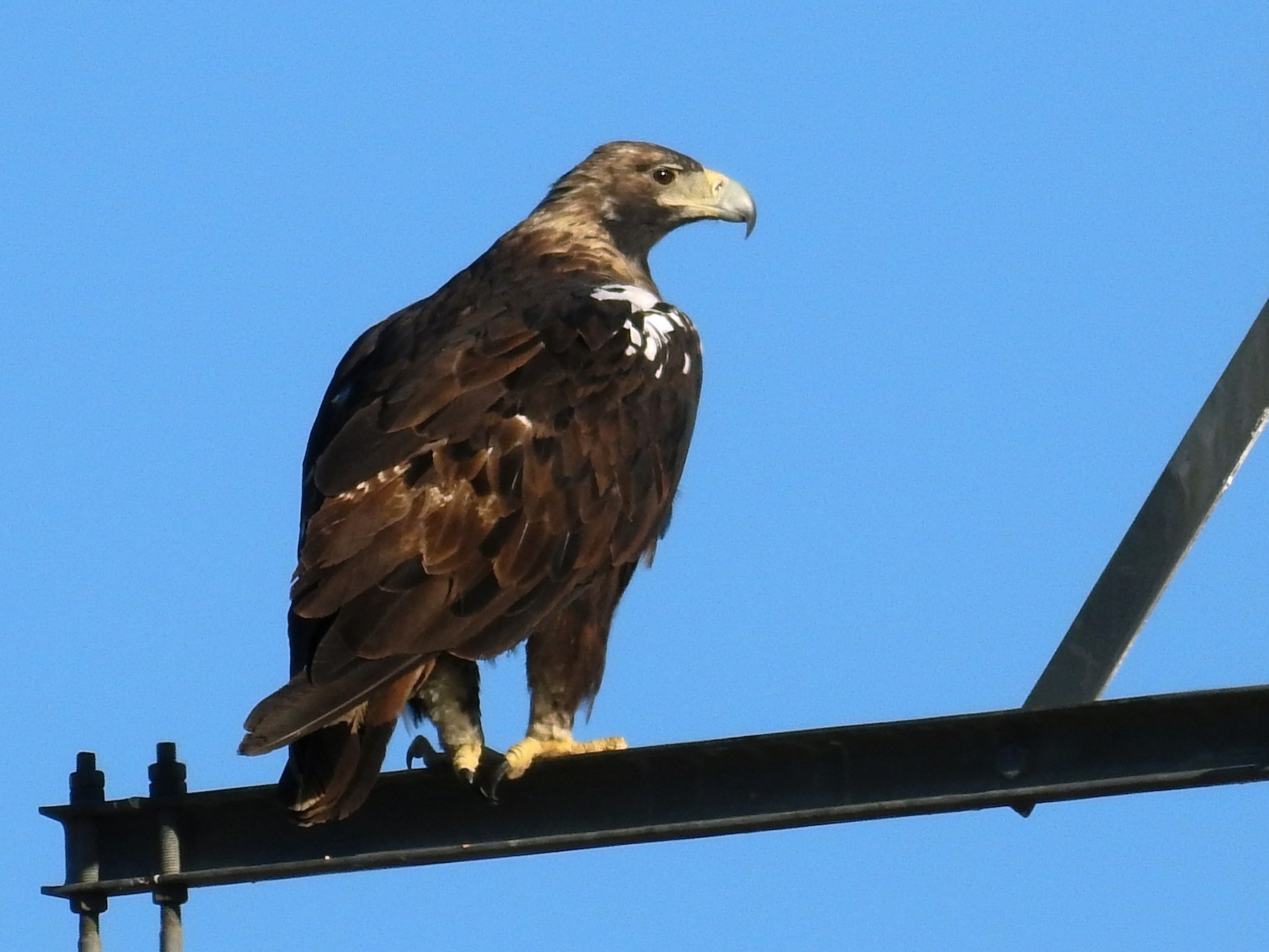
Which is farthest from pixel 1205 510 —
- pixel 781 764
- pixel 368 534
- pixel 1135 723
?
pixel 368 534

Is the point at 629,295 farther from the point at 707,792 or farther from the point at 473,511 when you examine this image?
the point at 707,792

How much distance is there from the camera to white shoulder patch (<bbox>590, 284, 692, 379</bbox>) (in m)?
6.97

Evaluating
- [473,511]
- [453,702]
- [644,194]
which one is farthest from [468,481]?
[644,194]

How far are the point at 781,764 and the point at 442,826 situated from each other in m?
0.91

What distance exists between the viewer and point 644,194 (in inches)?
341

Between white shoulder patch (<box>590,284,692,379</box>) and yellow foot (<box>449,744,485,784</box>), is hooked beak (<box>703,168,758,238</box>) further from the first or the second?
yellow foot (<box>449,744,485,784</box>)

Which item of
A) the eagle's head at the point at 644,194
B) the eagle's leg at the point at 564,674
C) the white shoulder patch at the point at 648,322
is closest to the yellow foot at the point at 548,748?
the eagle's leg at the point at 564,674

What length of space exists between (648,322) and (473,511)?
51.3 inches

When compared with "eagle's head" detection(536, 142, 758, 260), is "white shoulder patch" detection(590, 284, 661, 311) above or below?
below

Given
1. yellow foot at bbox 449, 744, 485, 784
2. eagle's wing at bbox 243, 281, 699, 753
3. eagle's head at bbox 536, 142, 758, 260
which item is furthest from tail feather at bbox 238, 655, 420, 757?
eagle's head at bbox 536, 142, 758, 260

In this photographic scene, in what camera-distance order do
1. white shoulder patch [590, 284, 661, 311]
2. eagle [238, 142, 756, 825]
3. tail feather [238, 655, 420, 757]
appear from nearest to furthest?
tail feather [238, 655, 420, 757] → eagle [238, 142, 756, 825] → white shoulder patch [590, 284, 661, 311]

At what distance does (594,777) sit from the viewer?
489 centimetres

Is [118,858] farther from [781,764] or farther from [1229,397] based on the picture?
[1229,397]

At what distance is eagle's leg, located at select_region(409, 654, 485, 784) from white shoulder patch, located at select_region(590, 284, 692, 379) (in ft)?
4.02
